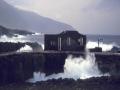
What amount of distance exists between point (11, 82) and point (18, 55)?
5608mm

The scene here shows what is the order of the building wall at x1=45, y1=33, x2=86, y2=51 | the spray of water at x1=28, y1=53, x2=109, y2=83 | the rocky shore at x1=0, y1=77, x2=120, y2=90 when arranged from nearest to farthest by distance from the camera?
the rocky shore at x1=0, y1=77, x2=120, y2=90 → the spray of water at x1=28, y1=53, x2=109, y2=83 → the building wall at x1=45, y1=33, x2=86, y2=51

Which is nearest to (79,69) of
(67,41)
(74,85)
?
(67,41)

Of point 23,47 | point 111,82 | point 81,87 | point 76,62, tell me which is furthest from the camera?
point 23,47

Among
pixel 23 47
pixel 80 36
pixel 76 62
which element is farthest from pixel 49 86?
pixel 23 47

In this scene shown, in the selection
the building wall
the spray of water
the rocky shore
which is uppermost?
the building wall

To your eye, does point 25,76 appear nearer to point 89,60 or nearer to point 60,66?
point 60,66

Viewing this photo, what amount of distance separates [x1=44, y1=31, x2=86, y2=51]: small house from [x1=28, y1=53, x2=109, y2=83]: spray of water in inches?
179

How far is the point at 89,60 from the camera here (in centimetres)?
6359

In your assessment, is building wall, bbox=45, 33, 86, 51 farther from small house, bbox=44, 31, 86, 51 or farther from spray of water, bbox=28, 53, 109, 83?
spray of water, bbox=28, 53, 109, 83

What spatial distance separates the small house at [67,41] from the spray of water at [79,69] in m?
4.54

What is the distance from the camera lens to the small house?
6875 cm

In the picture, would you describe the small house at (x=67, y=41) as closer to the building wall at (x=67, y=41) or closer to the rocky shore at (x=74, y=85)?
the building wall at (x=67, y=41)

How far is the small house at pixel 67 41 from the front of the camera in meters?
68.8

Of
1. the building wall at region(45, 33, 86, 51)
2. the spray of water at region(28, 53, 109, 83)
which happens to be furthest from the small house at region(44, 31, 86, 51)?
the spray of water at region(28, 53, 109, 83)
